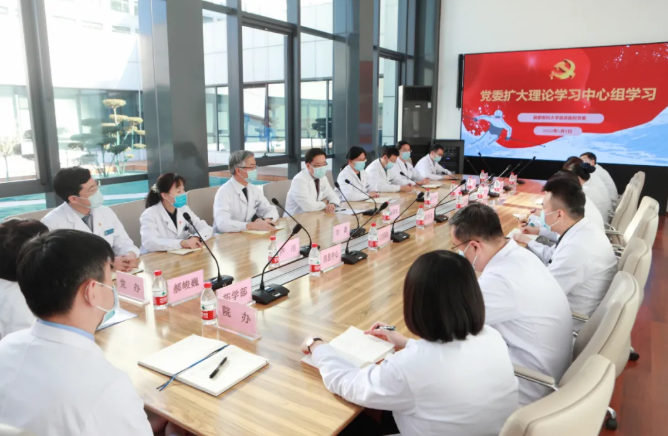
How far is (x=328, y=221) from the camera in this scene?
152 inches

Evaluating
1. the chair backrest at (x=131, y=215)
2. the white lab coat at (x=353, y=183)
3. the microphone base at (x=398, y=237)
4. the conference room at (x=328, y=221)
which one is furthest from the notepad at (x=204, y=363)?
the white lab coat at (x=353, y=183)

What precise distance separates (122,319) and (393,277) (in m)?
1.34

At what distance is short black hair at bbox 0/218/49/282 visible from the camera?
1626mm

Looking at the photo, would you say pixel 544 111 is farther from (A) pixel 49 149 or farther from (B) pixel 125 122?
(A) pixel 49 149

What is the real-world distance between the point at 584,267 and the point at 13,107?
4065 millimetres

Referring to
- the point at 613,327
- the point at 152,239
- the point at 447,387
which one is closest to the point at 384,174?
the point at 152,239

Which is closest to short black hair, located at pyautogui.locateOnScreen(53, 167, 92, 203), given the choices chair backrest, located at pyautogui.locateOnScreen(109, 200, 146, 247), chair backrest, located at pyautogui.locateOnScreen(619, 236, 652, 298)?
chair backrest, located at pyautogui.locateOnScreen(109, 200, 146, 247)

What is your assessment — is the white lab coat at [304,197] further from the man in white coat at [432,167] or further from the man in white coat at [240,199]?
the man in white coat at [432,167]

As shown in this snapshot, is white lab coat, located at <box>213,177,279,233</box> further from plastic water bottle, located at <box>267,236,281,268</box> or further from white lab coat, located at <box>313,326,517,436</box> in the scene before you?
white lab coat, located at <box>313,326,517,436</box>

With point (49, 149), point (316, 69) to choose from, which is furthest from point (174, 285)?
point (316, 69)

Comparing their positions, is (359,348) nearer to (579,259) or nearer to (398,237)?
(579,259)

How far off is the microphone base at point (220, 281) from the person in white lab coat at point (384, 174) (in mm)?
3254

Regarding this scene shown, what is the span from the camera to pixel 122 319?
1.98m

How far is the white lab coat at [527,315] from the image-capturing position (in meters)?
1.78
